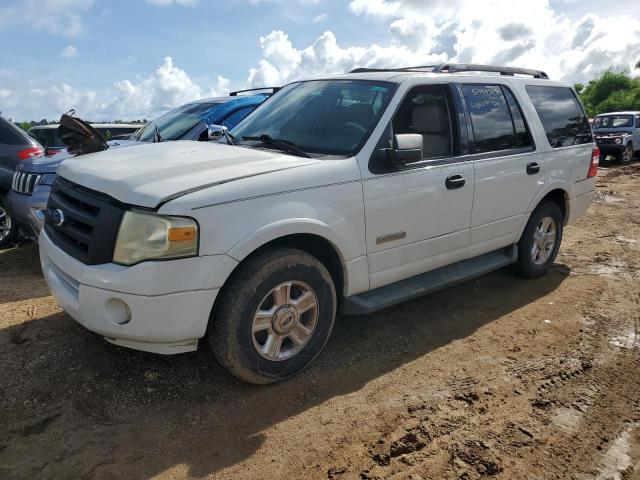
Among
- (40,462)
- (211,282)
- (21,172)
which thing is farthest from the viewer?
(21,172)

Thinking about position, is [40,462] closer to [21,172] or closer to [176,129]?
[21,172]

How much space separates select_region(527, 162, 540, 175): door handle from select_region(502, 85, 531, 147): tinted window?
184 millimetres

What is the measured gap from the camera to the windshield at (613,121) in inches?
684

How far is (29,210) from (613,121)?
18.5 m

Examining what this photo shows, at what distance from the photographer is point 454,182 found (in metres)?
3.91

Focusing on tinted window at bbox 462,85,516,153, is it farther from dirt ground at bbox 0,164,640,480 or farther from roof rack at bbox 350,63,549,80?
dirt ground at bbox 0,164,640,480

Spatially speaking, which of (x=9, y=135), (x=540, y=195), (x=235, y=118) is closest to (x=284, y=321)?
(x=540, y=195)

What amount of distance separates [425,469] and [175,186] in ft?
6.49

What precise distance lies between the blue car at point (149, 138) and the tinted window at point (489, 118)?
2.53 meters

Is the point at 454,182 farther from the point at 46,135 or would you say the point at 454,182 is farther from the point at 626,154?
the point at 626,154

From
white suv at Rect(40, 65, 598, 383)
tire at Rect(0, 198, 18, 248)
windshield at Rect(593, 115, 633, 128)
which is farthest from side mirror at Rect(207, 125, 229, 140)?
windshield at Rect(593, 115, 633, 128)

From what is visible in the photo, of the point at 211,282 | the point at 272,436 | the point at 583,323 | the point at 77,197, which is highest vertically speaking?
the point at 77,197

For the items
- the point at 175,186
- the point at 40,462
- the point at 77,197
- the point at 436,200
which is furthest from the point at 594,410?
the point at 77,197

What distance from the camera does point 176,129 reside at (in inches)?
271
